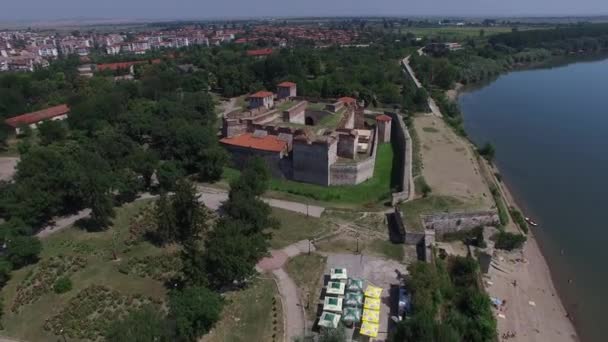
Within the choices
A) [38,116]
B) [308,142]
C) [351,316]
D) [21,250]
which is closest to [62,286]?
[21,250]

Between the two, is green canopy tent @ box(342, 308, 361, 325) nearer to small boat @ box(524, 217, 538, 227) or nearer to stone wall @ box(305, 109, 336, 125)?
small boat @ box(524, 217, 538, 227)

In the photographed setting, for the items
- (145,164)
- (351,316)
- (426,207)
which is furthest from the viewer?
(145,164)

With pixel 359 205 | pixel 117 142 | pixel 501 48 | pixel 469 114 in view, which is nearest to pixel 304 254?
pixel 359 205

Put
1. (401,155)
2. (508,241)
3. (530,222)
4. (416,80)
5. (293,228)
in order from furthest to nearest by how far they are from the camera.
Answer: (416,80), (401,155), (530,222), (293,228), (508,241)

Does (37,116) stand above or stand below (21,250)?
above

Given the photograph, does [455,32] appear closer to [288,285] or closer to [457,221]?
[457,221]
